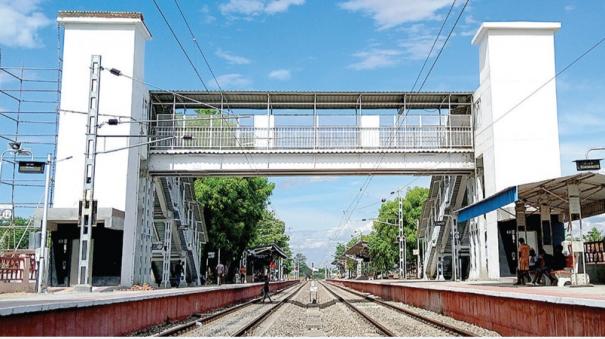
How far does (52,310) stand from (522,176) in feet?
84.8

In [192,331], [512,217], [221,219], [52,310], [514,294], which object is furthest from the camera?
[221,219]

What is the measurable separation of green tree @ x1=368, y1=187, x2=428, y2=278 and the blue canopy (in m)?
48.3

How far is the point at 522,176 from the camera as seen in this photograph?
31.5 metres

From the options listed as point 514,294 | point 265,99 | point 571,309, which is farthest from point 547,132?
point 571,309

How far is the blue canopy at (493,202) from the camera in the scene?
20203 millimetres

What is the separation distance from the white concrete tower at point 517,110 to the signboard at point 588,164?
5940 mm

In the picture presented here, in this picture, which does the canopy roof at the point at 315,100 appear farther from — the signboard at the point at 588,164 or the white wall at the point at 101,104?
the signboard at the point at 588,164

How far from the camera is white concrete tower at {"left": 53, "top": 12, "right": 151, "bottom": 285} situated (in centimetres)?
3089

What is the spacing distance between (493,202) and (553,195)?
234 centimetres

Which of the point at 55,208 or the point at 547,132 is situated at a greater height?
the point at 547,132

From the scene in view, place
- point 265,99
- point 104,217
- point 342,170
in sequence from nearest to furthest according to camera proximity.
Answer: point 104,217 → point 342,170 → point 265,99

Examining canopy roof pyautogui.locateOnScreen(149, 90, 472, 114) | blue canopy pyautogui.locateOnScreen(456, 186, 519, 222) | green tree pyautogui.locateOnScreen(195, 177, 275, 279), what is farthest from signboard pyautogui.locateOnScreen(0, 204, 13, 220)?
blue canopy pyautogui.locateOnScreen(456, 186, 519, 222)

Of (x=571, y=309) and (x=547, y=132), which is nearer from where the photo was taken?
(x=571, y=309)

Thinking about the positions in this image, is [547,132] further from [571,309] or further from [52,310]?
[52,310]
